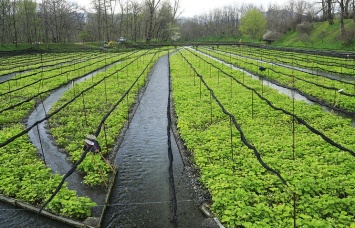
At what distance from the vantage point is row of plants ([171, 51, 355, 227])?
639 centimetres

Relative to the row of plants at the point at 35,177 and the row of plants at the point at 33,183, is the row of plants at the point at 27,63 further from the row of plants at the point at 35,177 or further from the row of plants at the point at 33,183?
the row of plants at the point at 33,183

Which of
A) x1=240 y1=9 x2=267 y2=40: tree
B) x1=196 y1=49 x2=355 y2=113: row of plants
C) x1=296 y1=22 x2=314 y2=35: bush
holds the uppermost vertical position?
x1=240 y1=9 x2=267 y2=40: tree

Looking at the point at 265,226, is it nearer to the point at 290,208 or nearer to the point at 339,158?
the point at 290,208

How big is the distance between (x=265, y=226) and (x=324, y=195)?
1744mm

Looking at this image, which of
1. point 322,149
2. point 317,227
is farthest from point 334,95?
point 317,227

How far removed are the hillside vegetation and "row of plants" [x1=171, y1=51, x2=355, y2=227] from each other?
38.7m

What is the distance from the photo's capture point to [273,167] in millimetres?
8422

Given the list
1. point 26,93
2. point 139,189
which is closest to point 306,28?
point 26,93

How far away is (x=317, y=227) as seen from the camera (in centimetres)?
578

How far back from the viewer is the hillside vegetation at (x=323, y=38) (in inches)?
1859

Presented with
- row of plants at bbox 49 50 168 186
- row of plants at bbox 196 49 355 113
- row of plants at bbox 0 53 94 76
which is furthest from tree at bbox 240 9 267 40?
row of plants at bbox 49 50 168 186

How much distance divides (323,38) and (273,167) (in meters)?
54.0

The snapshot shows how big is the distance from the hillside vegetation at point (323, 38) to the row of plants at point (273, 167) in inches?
1524

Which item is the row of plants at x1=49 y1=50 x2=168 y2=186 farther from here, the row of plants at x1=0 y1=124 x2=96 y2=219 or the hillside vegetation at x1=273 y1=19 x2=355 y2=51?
the hillside vegetation at x1=273 y1=19 x2=355 y2=51
